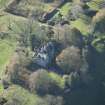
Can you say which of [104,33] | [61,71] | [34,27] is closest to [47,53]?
[61,71]

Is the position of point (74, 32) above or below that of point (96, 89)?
above

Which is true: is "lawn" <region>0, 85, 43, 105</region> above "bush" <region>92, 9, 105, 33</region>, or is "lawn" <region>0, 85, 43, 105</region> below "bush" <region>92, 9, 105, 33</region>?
below

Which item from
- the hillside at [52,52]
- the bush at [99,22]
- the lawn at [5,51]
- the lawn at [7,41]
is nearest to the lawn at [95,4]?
the hillside at [52,52]

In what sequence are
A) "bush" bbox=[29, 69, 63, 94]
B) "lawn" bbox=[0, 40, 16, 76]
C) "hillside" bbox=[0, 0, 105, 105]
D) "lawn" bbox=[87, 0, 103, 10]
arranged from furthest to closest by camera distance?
"lawn" bbox=[87, 0, 103, 10] < "lawn" bbox=[0, 40, 16, 76] < "hillside" bbox=[0, 0, 105, 105] < "bush" bbox=[29, 69, 63, 94]

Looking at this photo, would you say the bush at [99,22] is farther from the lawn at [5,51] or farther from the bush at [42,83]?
the bush at [42,83]

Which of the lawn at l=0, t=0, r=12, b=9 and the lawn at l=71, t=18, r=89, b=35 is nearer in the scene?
the lawn at l=71, t=18, r=89, b=35

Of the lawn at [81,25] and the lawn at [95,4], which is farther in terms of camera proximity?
the lawn at [95,4]

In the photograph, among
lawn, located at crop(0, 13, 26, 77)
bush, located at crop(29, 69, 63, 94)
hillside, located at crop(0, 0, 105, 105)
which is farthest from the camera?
lawn, located at crop(0, 13, 26, 77)

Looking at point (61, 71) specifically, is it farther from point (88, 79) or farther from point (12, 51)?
point (12, 51)


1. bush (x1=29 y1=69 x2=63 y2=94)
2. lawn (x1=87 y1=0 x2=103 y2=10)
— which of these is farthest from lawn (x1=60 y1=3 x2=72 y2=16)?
bush (x1=29 y1=69 x2=63 y2=94)

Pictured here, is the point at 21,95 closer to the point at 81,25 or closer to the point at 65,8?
the point at 81,25

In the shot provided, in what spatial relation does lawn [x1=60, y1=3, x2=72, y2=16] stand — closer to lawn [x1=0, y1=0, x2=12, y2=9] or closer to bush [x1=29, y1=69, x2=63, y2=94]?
lawn [x1=0, y1=0, x2=12, y2=9]
